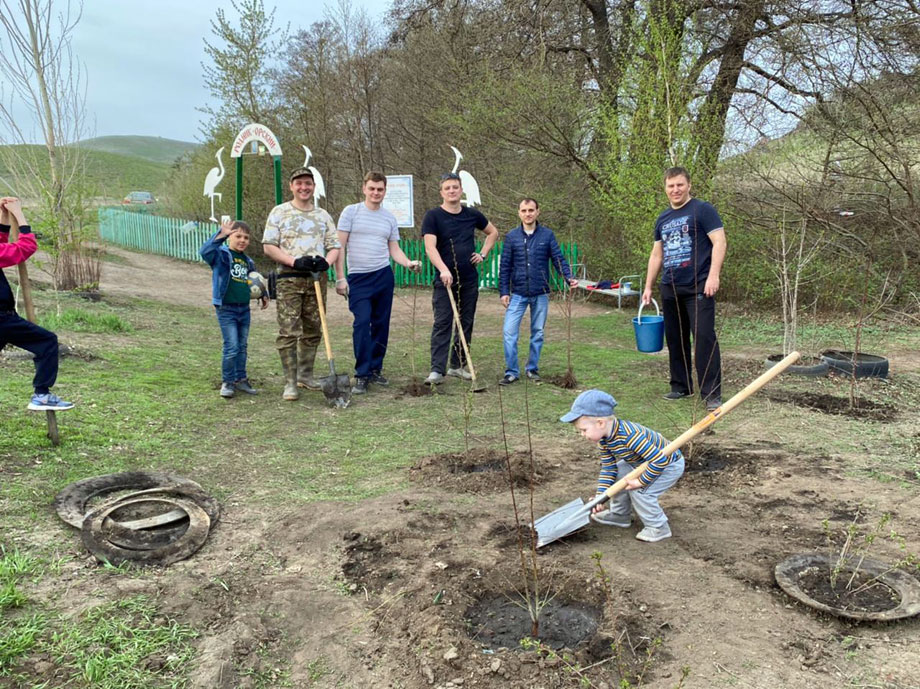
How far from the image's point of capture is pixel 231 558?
10.4 ft

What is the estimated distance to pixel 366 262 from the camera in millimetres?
6137

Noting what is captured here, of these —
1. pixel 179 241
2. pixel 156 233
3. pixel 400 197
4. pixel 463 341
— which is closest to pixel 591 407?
pixel 463 341

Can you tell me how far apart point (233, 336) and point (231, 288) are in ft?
1.37

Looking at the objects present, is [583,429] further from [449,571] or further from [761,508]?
[761,508]

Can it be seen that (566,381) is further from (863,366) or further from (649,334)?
(863,366)

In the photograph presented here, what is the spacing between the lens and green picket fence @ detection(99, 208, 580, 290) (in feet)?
50.7

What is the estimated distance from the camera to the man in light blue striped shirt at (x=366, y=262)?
6137mm

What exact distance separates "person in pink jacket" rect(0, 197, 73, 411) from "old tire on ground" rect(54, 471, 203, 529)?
2.00ft

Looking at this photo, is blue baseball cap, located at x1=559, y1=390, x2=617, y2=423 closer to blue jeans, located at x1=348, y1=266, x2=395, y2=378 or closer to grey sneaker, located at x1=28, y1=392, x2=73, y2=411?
grey sneaker, located at x1=28, y1=392, x2=73, y2=411

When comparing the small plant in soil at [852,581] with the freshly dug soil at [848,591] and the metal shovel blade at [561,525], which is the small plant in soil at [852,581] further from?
the metal shovel blade at [561,525]

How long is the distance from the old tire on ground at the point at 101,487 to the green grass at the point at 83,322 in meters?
4.59

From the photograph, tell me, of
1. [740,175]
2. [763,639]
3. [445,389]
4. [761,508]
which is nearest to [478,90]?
[740,175]

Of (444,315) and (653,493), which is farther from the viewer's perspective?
(444,315)

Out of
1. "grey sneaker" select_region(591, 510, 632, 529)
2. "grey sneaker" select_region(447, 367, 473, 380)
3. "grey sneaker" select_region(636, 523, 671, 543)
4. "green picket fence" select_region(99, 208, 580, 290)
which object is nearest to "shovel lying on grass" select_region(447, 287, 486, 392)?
"grey sneaker" select_region(447, 367, 473, 380)
